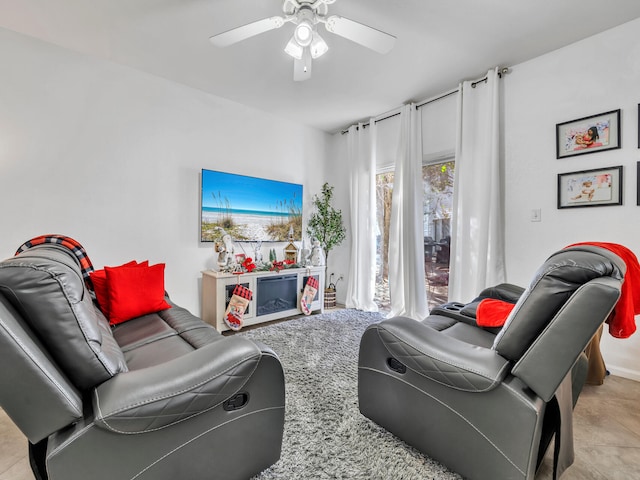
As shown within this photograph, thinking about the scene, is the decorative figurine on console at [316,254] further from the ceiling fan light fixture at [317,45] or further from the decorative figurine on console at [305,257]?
the ceiling fan light fixture at [317,45]

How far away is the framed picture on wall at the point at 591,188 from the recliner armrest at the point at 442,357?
2005 mm

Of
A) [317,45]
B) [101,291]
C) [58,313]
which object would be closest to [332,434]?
[58,313]

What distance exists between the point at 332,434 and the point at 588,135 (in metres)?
2.90

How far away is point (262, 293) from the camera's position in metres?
3.31

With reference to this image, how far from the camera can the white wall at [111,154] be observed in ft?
7.54

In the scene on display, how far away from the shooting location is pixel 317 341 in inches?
109

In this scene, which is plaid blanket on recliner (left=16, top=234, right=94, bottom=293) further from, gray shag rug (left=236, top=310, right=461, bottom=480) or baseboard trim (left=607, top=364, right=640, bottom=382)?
baseboard trim (left=607, top=364, right=640, bottom=382)

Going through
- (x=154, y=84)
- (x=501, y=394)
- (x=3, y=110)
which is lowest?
(x=501, y=394)

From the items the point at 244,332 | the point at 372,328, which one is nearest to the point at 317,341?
the point at 244,332

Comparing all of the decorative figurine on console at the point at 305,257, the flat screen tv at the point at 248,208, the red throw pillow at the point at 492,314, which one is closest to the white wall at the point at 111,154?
the flat screen tv at the point at 248,208

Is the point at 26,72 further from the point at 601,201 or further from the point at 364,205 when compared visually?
the point at 601,201

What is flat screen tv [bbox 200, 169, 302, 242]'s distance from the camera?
128 inches

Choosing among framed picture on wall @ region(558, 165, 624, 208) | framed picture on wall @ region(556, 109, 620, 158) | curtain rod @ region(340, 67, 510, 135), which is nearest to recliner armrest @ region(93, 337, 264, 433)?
framed picture on wall @ region(558, 165, 624, 208)

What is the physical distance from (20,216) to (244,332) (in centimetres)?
213
